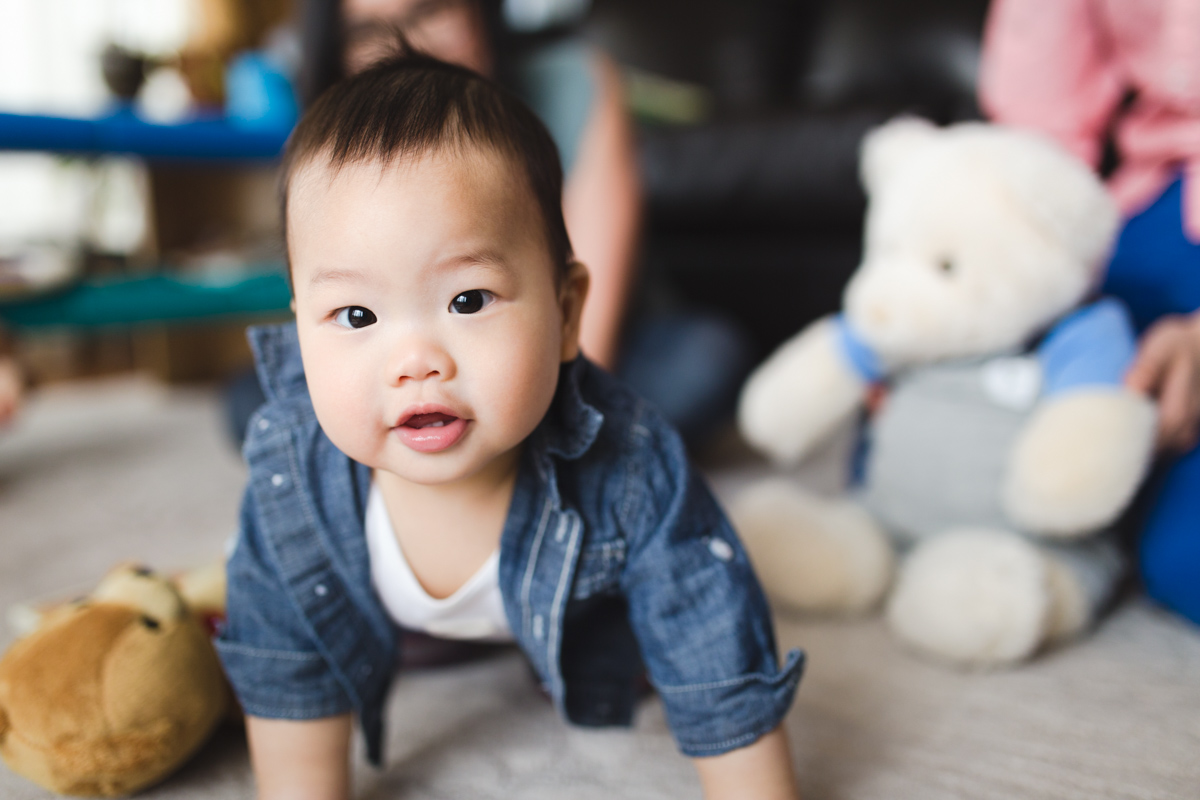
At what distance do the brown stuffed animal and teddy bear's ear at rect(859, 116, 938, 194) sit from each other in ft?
2.30

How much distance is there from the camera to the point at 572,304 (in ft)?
1.53

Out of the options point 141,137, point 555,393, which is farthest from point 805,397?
point 141,137

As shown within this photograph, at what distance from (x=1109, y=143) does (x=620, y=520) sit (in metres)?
0.77

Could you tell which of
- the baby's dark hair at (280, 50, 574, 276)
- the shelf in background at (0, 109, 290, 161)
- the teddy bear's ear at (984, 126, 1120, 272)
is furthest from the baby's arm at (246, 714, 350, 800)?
the shelf in background at (0, 109, 290, 161)

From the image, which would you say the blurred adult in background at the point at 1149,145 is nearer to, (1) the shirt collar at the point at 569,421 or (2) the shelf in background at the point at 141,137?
(1) the shirt collar at the point at 569,421

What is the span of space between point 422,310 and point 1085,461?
492mm

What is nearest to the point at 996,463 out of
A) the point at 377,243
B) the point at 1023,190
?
the point at 1023,190

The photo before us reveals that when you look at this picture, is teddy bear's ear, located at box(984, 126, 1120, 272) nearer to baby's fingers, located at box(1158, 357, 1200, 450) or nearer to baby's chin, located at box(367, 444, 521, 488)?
baby's fingers, located at box(1158, 357, 1200, 450)

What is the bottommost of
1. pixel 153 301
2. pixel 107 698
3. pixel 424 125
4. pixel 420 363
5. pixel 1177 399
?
pixel 153 301

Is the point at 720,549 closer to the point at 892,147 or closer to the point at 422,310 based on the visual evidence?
the point at 422,310

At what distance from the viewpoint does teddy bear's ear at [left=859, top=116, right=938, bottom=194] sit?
2.44 feet

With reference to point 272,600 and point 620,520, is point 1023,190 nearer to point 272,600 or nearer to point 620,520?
point 620,520

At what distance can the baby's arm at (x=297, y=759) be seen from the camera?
46 cm

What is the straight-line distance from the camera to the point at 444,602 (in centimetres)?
49
